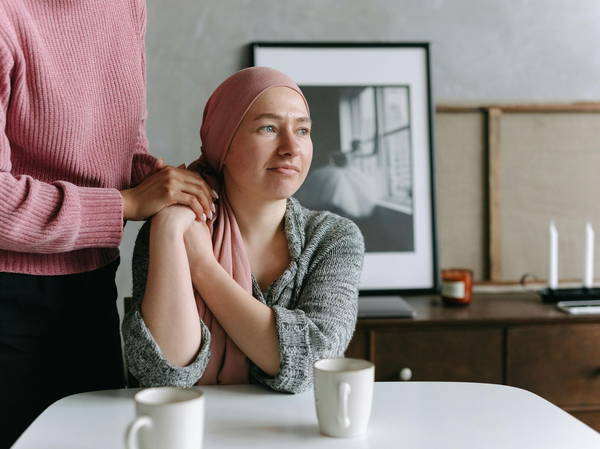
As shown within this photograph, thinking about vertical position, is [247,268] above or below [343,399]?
above

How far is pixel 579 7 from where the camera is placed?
90.4 inches

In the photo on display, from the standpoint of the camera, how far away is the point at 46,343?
3.83 feet

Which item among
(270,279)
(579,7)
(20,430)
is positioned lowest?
(20,430)

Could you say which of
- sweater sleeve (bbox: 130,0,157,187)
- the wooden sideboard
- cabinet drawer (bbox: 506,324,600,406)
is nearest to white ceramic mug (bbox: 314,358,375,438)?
sweater sleeve (bbox: 130,0,157,187)

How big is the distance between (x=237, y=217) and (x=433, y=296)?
1125 mm

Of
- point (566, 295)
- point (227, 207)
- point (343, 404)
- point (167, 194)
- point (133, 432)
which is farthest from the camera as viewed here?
point (566, 295)

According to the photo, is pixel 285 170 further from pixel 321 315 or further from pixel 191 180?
pixel 321 315

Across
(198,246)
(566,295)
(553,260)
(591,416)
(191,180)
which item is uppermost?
(191,180)

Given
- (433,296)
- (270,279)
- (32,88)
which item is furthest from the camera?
(433,296)

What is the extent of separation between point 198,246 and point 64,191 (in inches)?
9.5

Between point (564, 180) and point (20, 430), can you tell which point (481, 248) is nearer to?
point (564, 180)

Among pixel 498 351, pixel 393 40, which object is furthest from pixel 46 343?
pixel 393 40

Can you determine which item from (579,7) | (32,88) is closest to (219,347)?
(32,88)

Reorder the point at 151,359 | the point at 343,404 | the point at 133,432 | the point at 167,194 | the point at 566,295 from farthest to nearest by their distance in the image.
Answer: the point at 566,295, the point at 167,194, the point at 151,359, the point at 343,404, the point at 133,432
